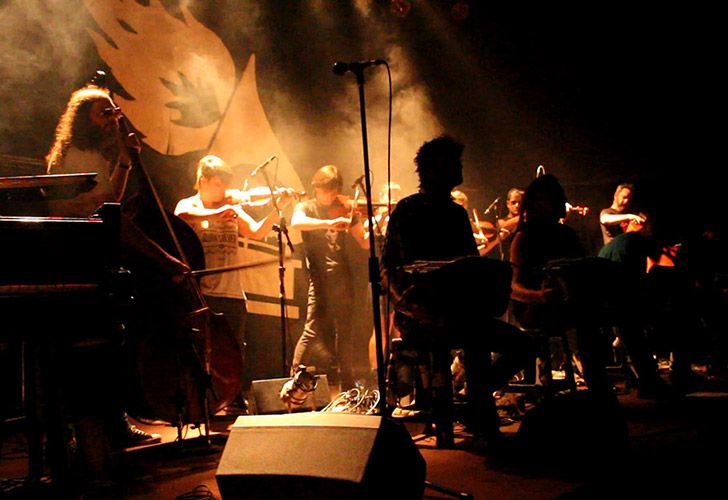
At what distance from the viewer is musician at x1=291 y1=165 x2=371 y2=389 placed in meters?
5.99

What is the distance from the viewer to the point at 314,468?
203 cm

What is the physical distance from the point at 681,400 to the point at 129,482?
373 cm

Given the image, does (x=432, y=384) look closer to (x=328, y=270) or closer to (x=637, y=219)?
(x=328, y=270)

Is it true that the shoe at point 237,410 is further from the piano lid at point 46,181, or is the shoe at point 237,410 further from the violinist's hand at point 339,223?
the piano lid at point 46,181

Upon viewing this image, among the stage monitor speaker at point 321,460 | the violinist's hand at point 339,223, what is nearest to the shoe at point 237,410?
the violinist's hand at point 339,223

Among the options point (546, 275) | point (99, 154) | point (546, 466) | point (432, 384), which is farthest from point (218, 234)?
point (546, 466)

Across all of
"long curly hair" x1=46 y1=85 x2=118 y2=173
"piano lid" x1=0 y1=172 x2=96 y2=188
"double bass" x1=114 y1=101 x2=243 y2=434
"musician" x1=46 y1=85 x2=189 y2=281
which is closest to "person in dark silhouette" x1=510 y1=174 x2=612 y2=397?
"double bass" x1=114 y1=101 x2=243 y2=434

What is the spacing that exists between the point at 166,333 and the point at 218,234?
1.57 m

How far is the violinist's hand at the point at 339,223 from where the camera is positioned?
6.00 meters

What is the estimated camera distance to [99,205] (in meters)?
3.37

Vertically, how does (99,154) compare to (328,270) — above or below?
above

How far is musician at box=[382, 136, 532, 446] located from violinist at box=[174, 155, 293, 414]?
1.74 m

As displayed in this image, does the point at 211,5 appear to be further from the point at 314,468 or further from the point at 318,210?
the point at 314,468

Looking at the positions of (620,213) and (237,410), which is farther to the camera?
(620,213)
